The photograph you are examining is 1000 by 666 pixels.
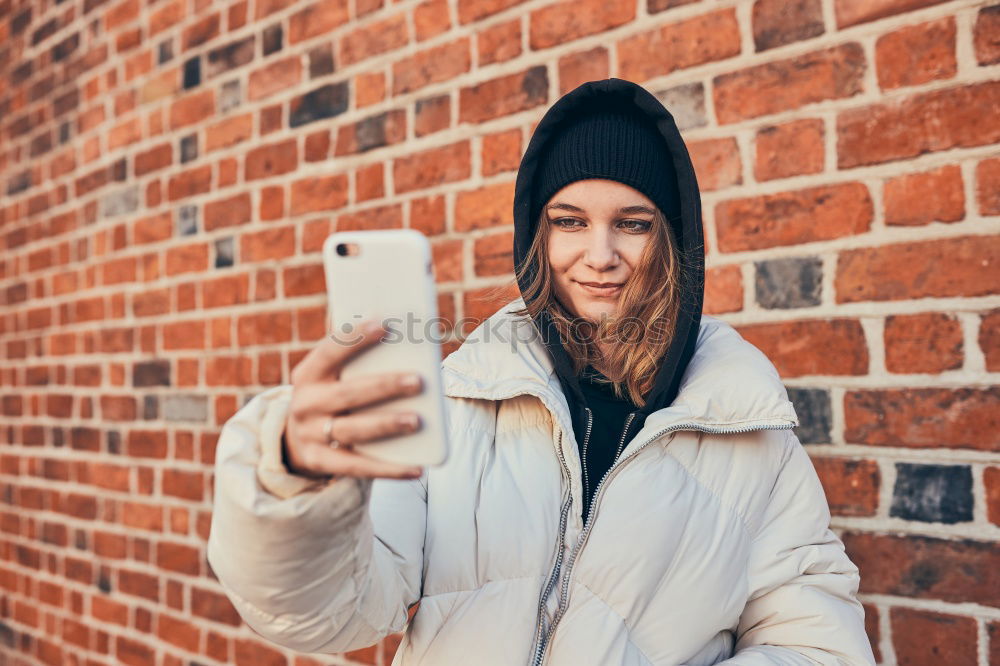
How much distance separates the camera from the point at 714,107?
1.42 metres

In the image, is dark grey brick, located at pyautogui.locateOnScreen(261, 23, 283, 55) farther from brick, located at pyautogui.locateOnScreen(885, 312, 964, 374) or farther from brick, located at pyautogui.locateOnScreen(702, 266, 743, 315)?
brick, located at pyautogui.locateOnScreen(885, 312, 964, 374)

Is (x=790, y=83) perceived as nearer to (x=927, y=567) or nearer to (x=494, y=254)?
(x=494, y=254)

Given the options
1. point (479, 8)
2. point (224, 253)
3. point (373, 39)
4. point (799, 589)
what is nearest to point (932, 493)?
point (799, 589)

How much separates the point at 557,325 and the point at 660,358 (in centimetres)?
20

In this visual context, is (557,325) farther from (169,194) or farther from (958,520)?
(169,194)

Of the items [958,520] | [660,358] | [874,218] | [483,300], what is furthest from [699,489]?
[483,300]

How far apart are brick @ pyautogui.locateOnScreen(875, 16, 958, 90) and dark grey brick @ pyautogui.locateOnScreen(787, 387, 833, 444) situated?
564 mm

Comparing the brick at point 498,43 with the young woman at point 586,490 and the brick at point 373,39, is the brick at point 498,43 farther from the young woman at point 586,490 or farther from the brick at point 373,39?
the young woman at point 586,490

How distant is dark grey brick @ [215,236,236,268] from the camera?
2.12 m

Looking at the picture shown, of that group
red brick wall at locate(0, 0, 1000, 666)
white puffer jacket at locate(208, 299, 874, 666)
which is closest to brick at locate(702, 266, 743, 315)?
red brick wall at locate(0, 0, 1000, 666)

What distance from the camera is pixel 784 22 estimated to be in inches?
52.9

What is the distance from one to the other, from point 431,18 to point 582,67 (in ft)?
1.55

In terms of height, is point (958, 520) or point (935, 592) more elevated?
point (958, 520)

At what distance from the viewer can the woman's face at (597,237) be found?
124 cm
